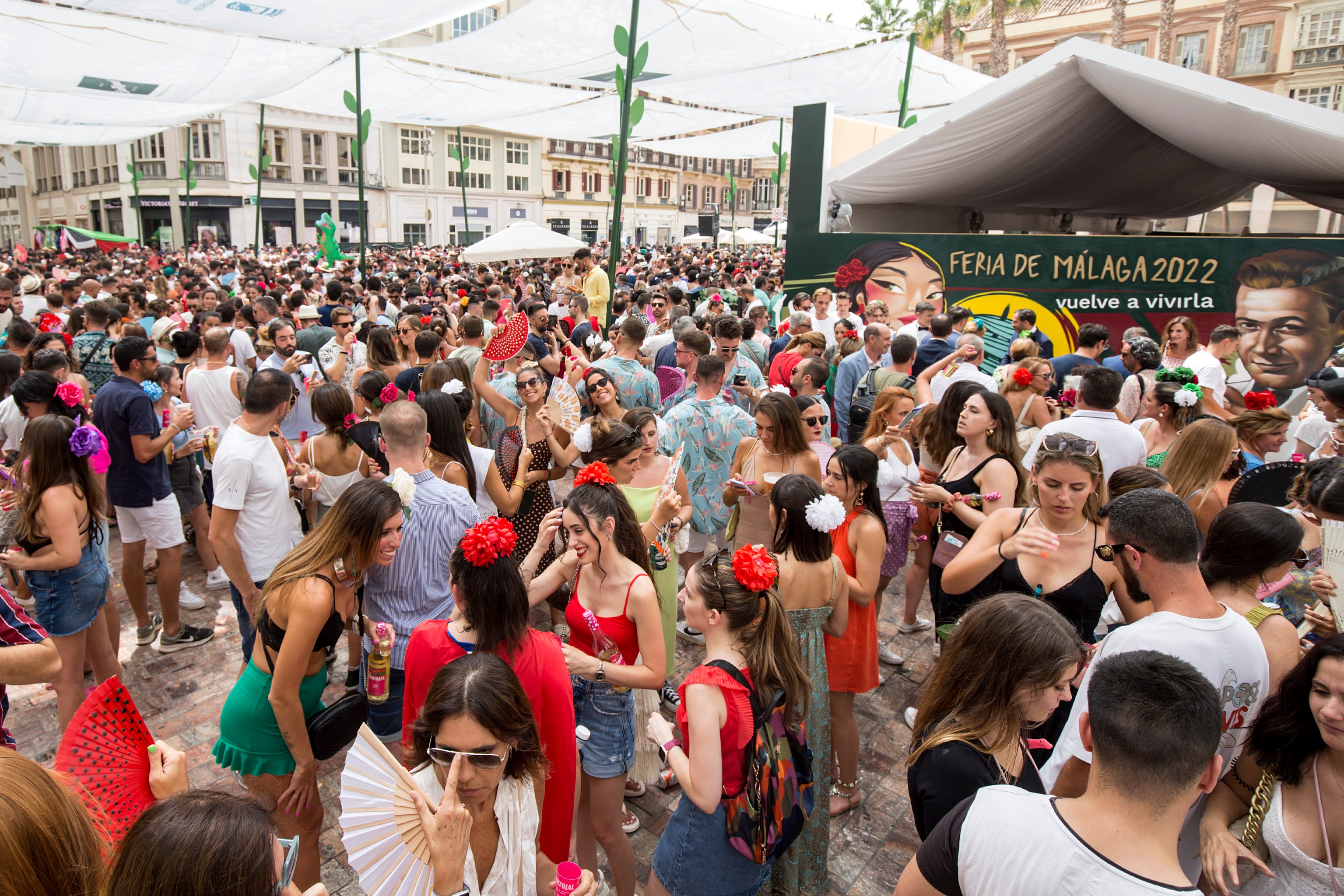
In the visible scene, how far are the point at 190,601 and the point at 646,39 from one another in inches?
413

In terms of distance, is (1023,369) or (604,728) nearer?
(604,728)

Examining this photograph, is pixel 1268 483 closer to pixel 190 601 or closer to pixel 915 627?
pixel 915 627

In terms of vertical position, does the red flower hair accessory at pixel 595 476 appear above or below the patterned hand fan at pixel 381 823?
above

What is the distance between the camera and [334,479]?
427 centimetres

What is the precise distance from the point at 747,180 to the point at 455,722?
77.8m

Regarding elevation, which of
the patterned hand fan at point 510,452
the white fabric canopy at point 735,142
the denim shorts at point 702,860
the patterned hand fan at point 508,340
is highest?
the white fabric canopy at point 735,142

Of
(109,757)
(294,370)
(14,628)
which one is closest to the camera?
(109,757)

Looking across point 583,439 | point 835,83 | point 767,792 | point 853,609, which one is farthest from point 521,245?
point 767,792

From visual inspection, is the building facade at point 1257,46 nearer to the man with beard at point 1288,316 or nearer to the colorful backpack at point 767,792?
A: the man with beard at point 1288,316

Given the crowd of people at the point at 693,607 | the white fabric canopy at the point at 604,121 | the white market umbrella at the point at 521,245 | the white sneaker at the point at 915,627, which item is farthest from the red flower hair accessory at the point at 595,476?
the white fabric canopy at the point at 604,121

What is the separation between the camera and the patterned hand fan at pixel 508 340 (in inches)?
192

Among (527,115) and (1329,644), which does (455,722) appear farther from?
(527,115)

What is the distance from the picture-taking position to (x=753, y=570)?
7.36ft

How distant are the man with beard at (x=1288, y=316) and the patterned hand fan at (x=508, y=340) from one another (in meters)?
9.01
